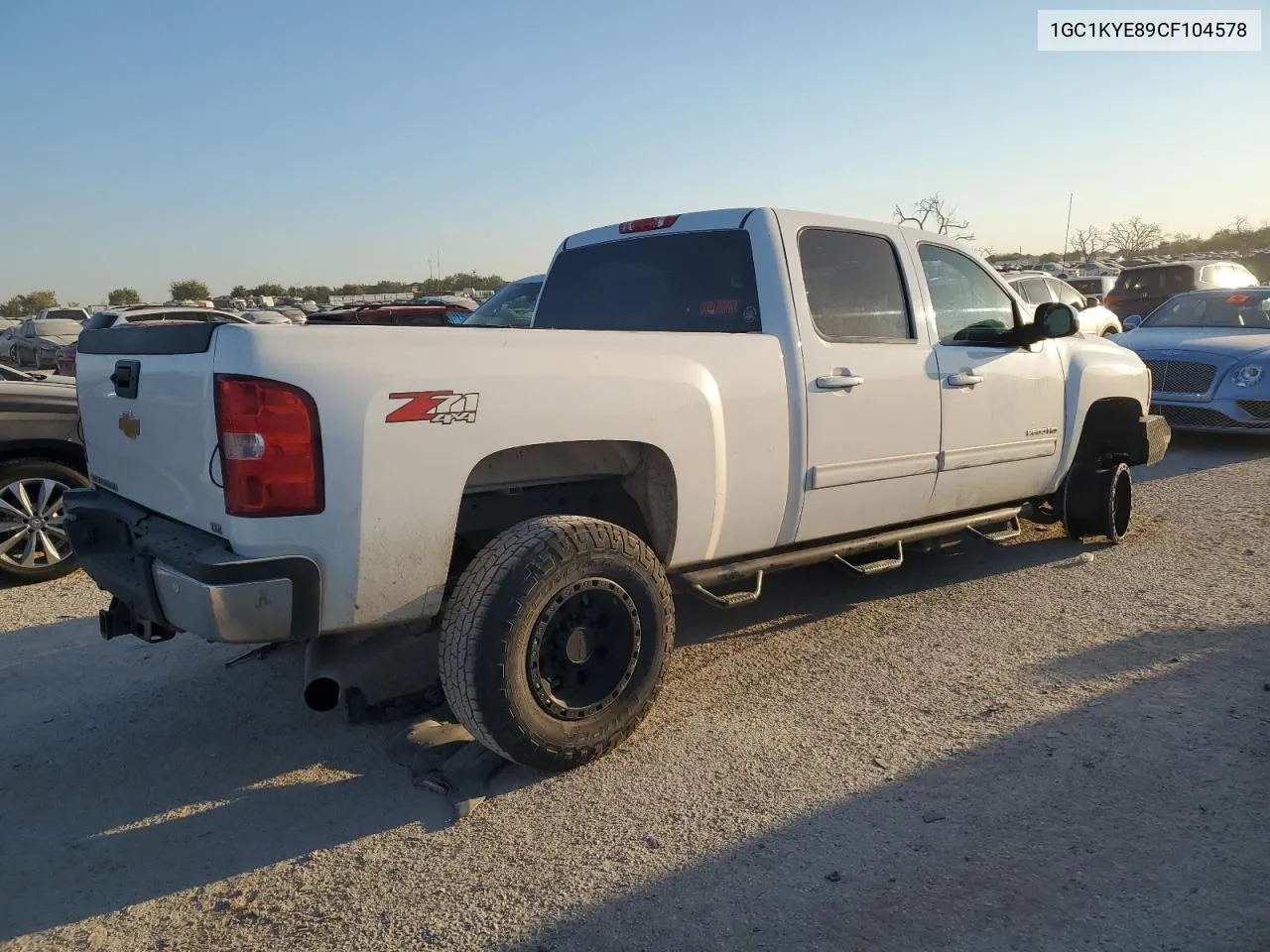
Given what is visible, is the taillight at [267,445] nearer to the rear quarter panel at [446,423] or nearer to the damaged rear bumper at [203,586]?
the rear quarter panel at [446,423]

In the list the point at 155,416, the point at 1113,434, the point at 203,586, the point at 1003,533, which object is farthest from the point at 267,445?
the point at 1113,434

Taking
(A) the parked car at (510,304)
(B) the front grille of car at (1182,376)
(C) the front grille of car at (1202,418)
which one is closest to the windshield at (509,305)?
(A) the parked car at (510,304)

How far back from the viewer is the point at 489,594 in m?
3.05

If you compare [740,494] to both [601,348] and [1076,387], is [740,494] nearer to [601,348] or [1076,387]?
[601,348]

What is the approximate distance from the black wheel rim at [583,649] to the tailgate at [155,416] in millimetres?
1113

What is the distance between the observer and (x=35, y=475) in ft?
18.4

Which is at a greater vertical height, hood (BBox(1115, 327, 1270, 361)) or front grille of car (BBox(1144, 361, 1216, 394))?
hood (BBox(1115, 327, 1270, 361))

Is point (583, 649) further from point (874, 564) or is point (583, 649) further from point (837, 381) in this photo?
point (874, 564)

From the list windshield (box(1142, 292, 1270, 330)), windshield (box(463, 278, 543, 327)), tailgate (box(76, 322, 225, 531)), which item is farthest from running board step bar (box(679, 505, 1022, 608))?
windshield (box(1142, 292, 1270, 330))

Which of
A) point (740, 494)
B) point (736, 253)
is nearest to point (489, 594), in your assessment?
point (740, 494)

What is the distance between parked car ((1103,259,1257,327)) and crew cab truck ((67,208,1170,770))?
14196 mm

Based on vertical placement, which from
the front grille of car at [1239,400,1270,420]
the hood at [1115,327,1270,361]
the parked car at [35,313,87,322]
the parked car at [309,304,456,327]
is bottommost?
the front grille of car at [1239,400,1270,420]

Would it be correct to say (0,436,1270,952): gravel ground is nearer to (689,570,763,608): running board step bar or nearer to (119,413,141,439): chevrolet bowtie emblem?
(689,570,763,608): running board step bar

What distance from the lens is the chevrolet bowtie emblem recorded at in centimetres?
328
